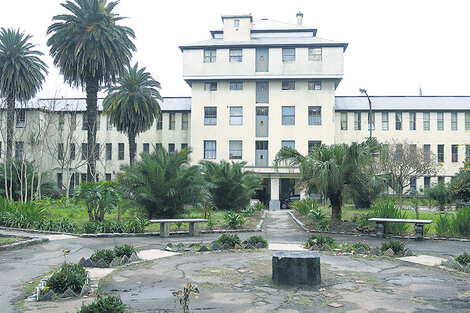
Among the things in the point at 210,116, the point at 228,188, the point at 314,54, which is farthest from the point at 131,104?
the point at 314,54

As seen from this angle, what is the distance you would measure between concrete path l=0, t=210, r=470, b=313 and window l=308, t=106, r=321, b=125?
91.2 feet

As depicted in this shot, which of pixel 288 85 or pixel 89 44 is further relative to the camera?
pixel 288 85

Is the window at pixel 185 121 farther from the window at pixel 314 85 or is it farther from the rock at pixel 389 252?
the rock at pixel 389 252

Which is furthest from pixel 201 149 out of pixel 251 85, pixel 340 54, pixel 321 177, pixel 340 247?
pixel 340 247

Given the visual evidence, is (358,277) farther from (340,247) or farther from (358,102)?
(358,102)

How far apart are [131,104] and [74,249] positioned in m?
27.3

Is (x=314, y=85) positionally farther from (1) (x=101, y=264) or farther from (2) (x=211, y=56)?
(1) (x=101, y=264)

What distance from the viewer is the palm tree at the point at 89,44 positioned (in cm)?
3303

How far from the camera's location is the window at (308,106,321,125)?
1818 inches

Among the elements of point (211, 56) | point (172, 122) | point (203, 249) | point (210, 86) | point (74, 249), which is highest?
point (211, 56)

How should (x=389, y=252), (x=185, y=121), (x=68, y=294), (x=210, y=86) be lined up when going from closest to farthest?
(x=68, y=294) → (x=389, y=252) → (x=210, y=86) → (x=185, y=121)

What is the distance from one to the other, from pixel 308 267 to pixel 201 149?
3868cm

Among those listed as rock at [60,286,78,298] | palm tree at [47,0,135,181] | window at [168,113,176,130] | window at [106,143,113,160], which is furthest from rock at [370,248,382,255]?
window at [106,143,113,160]

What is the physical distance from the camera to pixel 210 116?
4728 cm
